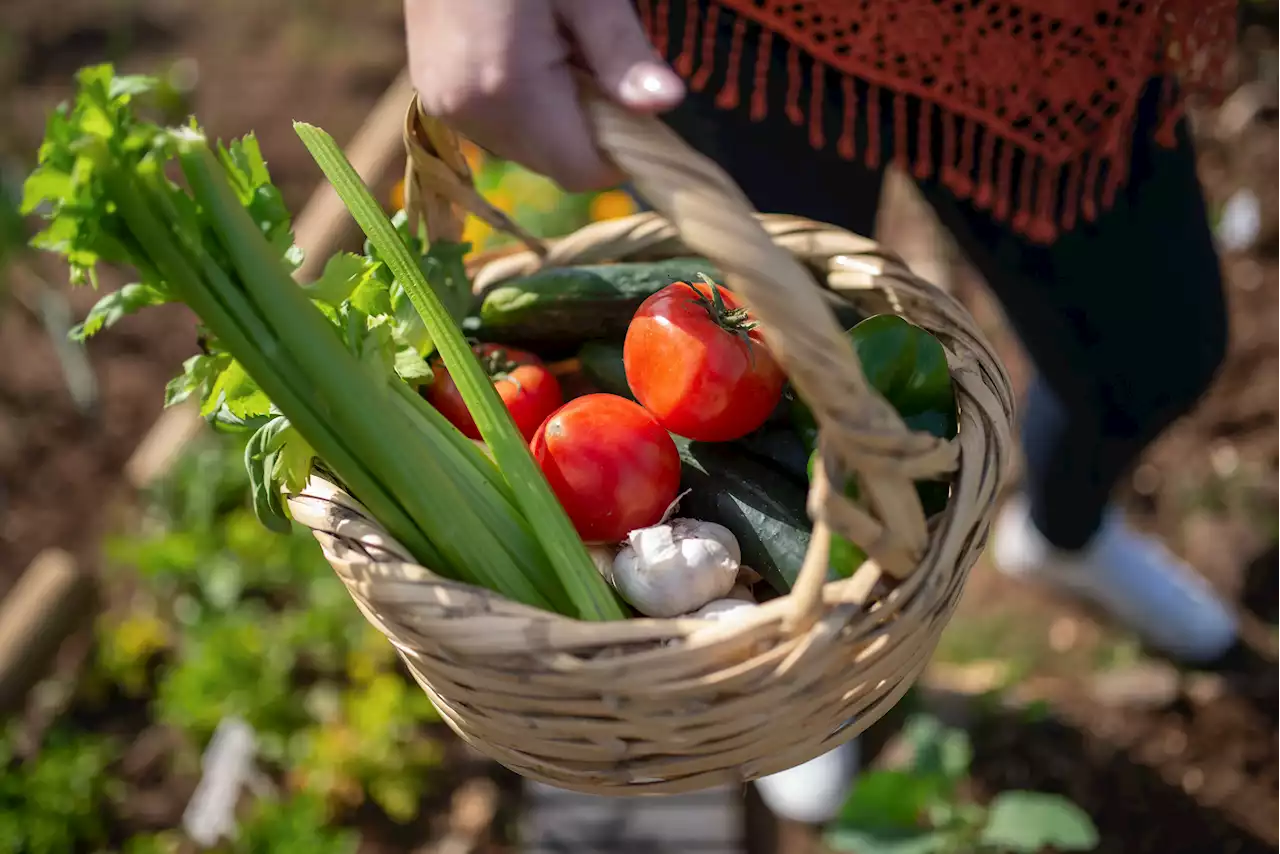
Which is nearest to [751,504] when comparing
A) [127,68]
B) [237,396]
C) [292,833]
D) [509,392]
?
[509,392]

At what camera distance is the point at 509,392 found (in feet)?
3.98

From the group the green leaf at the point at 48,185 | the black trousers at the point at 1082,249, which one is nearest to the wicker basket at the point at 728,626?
the green leaf at the point at 48,185

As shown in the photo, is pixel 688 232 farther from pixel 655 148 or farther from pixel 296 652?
pixel 296 652

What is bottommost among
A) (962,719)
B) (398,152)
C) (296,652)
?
(962,719)

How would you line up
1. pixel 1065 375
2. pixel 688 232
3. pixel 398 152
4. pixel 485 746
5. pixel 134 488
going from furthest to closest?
1. pixel 398 152
2. pixel 134 488
3. pixel 1065 375
4. pixel 485 746
5. pixel 688 232

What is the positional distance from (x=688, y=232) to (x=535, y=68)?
20 centimetres

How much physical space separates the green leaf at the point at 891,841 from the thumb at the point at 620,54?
4.00ft

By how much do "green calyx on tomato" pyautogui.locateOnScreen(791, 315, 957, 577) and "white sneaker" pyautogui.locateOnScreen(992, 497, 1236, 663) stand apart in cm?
102

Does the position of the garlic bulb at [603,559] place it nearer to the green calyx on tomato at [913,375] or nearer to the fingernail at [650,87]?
the green calyx on tomato at [913,375]

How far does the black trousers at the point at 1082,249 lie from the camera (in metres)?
1.32

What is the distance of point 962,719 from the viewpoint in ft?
6.35

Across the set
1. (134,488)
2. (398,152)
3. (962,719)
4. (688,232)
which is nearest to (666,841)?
(962,719)

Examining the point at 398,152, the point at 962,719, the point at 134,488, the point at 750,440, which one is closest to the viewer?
the point at 750,440

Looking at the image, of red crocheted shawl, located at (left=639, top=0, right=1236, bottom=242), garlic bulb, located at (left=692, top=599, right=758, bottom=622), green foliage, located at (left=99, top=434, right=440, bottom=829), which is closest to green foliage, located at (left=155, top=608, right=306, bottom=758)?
green foliage, located at (left=99, top=434, right=440, bottom=829)
